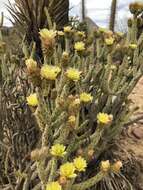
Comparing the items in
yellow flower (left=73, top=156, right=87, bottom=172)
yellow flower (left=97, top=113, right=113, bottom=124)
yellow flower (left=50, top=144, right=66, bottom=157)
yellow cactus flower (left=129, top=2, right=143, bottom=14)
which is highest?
yellow cactus flower (left=129, top=2, right=143, bottom=14)

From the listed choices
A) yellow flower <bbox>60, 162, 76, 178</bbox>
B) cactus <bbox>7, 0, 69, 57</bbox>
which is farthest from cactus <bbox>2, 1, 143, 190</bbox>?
cactus <bbox>7, 0, 69, 57</bbox>

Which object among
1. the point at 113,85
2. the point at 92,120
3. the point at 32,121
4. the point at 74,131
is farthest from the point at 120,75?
the point at 74,131

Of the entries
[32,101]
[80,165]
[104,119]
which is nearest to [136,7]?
[104,119]

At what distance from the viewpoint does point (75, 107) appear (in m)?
2.79

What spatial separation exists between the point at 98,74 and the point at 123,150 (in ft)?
3.08

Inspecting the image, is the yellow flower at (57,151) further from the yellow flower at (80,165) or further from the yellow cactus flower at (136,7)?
the yellow cactus flower at (136,7)

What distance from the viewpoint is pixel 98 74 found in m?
3.90

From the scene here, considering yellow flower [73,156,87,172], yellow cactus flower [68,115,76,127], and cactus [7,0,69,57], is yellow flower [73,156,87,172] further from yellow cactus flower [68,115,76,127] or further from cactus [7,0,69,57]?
cactus [7,0,69,57]

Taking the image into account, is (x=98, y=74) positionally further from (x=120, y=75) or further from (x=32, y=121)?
(x=32, y=121)

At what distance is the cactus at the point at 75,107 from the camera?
2.71m

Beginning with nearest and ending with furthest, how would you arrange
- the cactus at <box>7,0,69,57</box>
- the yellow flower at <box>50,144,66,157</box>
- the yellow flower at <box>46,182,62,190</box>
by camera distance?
1. the yellow flower at <box>46,182,62,190</box>
2. the yellow flower at <box>50,144,66,157</box>
3. the cactus at <box>7,0,69,57</box>

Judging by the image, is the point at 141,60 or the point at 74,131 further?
the point at 141,60

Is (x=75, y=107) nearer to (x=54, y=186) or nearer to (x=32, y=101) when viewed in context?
(x=32, y=101)

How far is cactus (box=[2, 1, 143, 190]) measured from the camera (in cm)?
271
